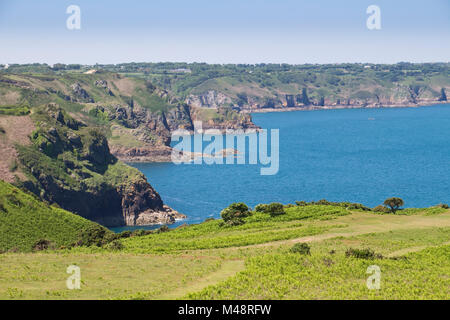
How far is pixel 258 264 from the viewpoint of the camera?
2144 inches

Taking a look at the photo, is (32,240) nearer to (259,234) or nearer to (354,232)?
(259,234)

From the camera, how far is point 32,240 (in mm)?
92125

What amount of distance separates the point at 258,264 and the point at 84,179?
121m

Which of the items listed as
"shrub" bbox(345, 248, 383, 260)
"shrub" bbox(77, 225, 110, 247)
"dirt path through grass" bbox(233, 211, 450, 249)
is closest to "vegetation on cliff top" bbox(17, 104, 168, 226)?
"shrub" bbox(77, 225, 110, 247)

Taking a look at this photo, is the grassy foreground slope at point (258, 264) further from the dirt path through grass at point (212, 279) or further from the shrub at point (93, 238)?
the shrub at point (93, 238)

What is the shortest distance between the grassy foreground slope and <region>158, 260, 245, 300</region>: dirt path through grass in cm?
8

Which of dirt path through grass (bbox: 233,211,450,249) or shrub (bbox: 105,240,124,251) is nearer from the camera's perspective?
dirt path through grass (bbox: 233,211,450,249)

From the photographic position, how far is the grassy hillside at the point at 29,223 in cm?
9162

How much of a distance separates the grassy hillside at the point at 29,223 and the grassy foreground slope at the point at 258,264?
62.6ft

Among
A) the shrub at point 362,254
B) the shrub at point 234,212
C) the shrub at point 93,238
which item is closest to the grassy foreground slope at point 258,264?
the shrub at point 362,254

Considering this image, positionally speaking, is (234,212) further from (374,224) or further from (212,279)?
(212,279)

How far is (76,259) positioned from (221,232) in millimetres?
25439

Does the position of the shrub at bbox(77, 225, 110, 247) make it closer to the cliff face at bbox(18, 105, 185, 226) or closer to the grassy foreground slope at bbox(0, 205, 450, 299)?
the grassy foreground slope at bbox(0, 205, 450, 299)

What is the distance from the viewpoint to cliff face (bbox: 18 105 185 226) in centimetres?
15900
